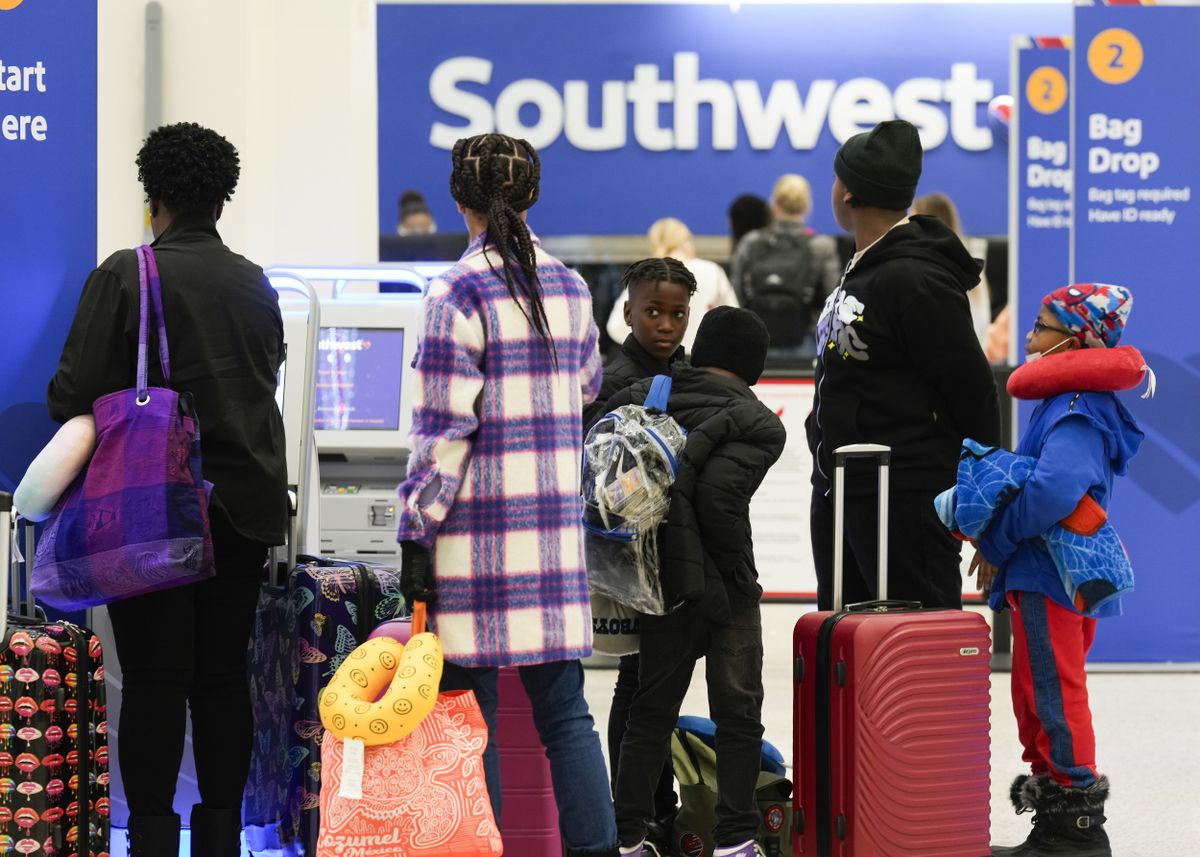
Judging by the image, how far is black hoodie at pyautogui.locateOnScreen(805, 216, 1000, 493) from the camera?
3.31 meters

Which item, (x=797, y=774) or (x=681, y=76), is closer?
(x=797, y=774)

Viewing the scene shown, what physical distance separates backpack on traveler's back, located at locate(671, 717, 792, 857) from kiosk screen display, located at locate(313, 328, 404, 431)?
54.0 inches

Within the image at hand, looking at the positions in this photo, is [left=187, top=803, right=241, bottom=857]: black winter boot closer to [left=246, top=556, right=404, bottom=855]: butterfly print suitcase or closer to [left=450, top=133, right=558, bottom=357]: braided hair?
[left=246, top=556, right=404, bottom=855]: butterfly print suitcase

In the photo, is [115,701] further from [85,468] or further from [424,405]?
[424,405]

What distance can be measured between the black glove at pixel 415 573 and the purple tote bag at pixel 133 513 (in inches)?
15.4

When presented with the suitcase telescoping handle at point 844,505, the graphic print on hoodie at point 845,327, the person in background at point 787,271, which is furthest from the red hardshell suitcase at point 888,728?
the person in background at point 787,271

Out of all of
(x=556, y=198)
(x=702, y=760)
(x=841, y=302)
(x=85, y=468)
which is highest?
(x=556, y=198)

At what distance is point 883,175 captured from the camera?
342cm

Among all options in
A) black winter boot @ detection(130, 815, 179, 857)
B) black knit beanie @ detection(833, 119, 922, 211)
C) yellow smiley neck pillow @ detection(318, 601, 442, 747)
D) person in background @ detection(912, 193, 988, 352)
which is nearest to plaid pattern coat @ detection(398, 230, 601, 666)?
yellow smiley neck pillow @ detection(318, 601, 442, 747)

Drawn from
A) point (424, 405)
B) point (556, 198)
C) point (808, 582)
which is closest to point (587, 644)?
point (424, 405)

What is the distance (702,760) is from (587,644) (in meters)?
0.74

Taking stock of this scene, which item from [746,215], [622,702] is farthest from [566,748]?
[746,215]

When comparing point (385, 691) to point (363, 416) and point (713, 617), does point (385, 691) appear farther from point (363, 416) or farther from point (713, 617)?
point (363, 416)

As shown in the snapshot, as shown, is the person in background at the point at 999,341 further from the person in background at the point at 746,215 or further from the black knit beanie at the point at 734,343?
the black knit beanie at the point at 734,343
